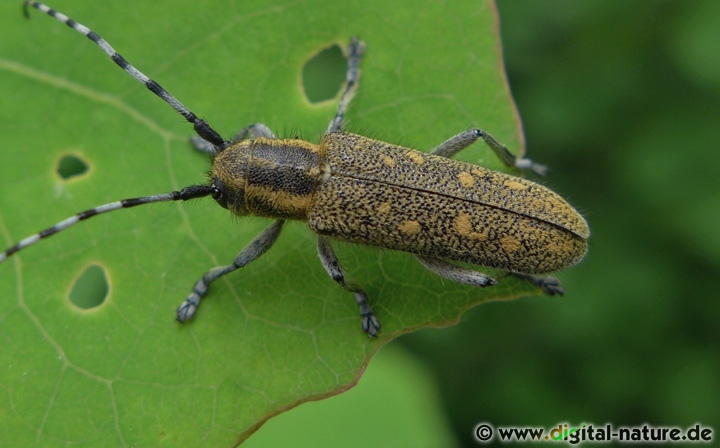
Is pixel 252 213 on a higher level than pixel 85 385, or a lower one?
higher

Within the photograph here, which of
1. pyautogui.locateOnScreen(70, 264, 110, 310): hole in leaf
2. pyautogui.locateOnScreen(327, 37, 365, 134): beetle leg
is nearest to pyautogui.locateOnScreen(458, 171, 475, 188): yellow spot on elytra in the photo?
pyautogui.locateOnScreen(327, 37, 365, 134): beetle leg

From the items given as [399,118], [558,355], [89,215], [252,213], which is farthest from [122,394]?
[558,355]

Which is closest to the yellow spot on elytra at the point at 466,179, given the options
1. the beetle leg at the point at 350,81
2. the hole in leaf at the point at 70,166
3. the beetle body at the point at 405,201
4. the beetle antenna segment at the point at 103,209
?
the beetle body at the point at 405,201

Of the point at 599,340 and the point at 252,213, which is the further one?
the point at 599,340

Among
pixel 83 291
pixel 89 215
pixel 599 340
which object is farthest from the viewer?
pixel 599 340

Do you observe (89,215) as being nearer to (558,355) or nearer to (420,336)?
(420,336)

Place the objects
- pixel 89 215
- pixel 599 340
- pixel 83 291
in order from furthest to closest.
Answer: pixel 599 340, pixel 83 291, pixel 89 215

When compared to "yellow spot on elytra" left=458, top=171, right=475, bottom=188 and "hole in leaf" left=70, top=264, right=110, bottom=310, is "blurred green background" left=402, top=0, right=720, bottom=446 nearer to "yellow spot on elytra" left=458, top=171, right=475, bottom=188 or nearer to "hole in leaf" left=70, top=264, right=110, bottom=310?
"yellow spot on elytra" left=458, top=171, right=475, bottom=188
